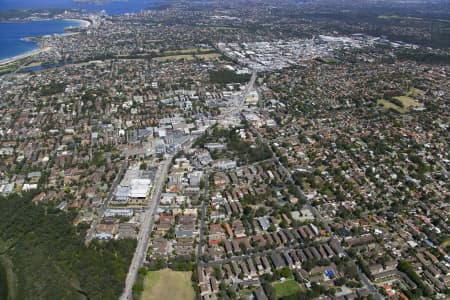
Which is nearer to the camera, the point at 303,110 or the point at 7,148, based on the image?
the point at 7,148

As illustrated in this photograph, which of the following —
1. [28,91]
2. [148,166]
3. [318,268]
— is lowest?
[318,268]

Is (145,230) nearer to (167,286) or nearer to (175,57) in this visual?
(167,286)

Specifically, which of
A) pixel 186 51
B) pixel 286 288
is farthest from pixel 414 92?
pixel 186 51

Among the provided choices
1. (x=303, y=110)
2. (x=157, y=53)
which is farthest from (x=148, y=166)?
(x=157, y=53)

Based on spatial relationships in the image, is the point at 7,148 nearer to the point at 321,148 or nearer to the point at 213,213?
the point at 213,213

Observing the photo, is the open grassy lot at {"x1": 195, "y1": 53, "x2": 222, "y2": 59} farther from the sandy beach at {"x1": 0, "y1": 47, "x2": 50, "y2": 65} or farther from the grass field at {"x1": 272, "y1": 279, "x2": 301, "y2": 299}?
the grass field at {"x1": 272, "y1": 279, "x2": 301, "y2": 299}

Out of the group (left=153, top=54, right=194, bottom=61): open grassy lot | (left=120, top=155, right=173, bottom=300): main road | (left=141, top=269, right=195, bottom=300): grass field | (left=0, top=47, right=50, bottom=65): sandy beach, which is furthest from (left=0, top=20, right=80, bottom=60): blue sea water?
(left=141, top=269, right=195, bottom=300): grass field

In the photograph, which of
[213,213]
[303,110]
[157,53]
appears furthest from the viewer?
[157,53]

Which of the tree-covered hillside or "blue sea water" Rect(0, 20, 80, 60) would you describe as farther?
"blue sea water" Rect(0, 20, 80, 60)
